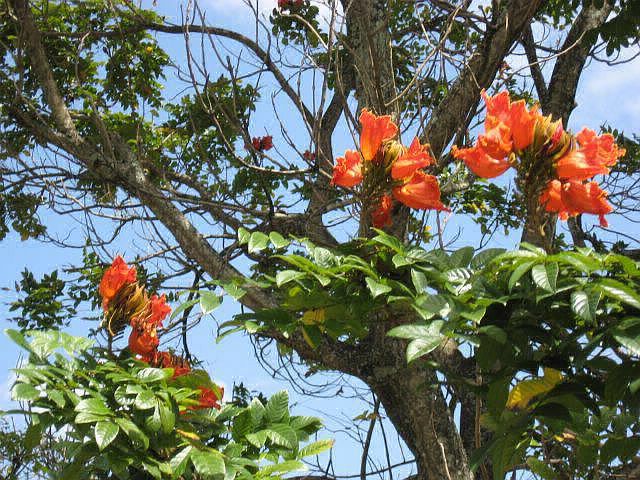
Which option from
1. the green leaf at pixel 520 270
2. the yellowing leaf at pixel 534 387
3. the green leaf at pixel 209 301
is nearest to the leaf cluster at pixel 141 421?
the green leaf at pixel 209 301

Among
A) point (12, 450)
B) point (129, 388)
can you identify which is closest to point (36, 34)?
point (12, 450)

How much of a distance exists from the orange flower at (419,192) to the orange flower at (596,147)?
45cm

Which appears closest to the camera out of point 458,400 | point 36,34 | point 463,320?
point 463,320

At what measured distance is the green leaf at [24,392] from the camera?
2100 mm

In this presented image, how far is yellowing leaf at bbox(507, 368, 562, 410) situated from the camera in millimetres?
2203

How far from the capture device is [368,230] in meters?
2.36

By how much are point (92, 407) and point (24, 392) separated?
7.4 inches

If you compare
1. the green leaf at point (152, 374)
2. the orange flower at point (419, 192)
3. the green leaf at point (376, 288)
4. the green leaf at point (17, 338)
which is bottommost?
the green leaf at point (376, 288)

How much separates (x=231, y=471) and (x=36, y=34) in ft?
11.1

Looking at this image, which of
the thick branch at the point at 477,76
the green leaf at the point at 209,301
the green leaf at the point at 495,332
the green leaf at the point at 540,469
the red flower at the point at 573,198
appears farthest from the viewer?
the thick branch at the point at 477,76

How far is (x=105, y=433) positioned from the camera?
216cm

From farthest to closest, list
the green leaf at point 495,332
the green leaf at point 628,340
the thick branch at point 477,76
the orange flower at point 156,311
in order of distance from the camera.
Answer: the thick branch at point 477,76 < the orange flower at point 156,311 < the green leaf at point 495,332 < the green leaf at point 628,340

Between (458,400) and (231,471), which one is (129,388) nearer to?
(231,471)

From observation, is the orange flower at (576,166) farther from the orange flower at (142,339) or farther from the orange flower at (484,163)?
the orange flower at (142,339)
